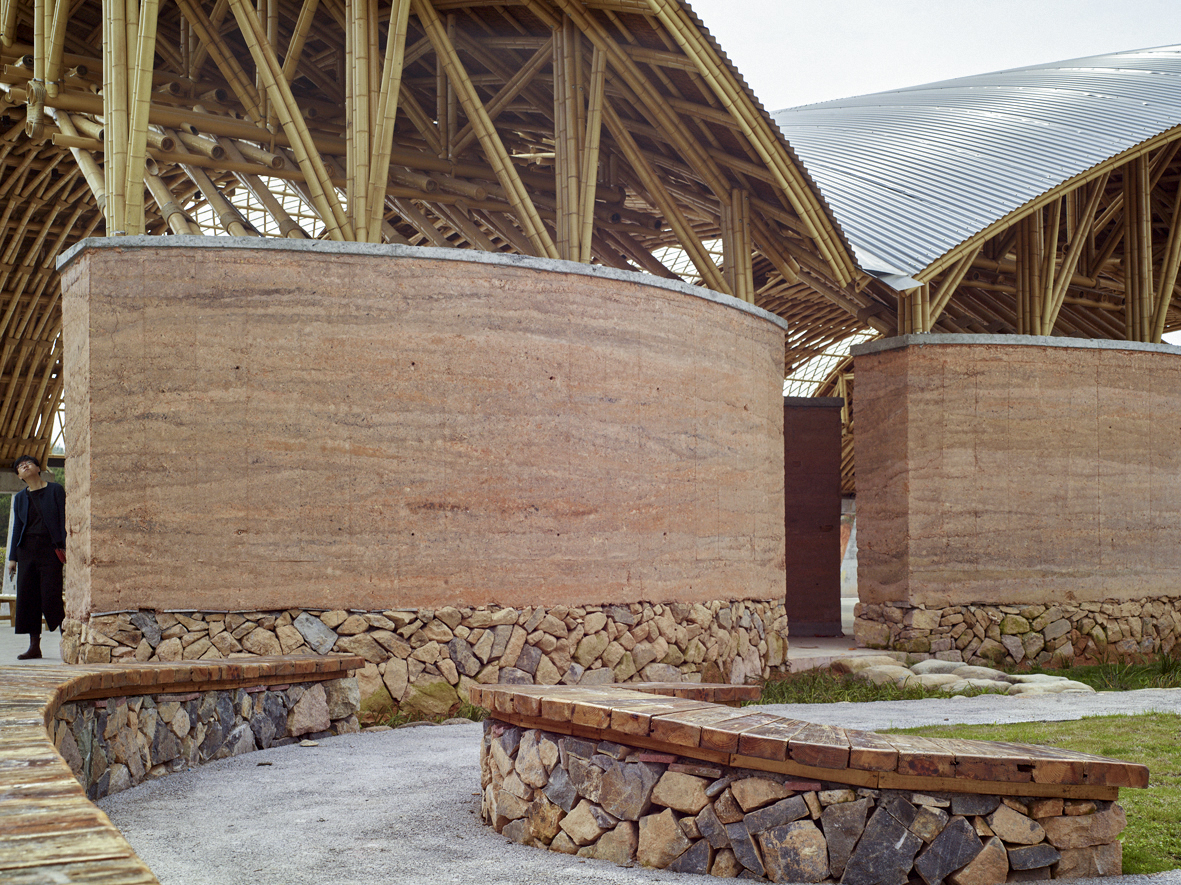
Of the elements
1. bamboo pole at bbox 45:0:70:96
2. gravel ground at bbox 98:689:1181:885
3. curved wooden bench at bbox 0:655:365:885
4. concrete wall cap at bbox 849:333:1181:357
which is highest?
bamboo pole at bbox 45:0:70:96

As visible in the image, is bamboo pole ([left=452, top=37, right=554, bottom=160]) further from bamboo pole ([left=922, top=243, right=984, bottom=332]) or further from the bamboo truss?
bamboo pole ([left=922, top=243, right=984, bottom=332])

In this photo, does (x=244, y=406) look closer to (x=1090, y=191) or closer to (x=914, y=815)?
(x=914, y=815)

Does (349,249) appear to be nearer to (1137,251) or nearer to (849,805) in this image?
(849,805)

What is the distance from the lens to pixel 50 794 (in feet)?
8.58

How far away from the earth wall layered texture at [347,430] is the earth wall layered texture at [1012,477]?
208 inches

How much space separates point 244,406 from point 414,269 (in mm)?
1775

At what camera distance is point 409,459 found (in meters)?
9.08

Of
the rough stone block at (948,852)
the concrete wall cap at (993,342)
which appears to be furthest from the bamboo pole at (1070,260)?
the rough stone block at (948,852)

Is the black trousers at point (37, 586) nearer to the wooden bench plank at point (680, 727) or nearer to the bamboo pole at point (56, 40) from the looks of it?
the bamboo pole at point (56, 40)

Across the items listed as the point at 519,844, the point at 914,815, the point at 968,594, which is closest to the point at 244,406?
the point at 519,844

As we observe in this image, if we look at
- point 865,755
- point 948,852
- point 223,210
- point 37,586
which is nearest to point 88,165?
point 223,210

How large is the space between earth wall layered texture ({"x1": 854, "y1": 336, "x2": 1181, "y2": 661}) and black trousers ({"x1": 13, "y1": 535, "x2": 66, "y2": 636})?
936 centimetres

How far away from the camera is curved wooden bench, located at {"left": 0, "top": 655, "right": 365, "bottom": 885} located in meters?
2.02

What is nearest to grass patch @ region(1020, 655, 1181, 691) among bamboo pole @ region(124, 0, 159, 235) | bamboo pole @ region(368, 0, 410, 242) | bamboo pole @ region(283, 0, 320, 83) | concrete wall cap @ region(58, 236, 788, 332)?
concrete wall cap @ region(58, 236, 788, 332)
